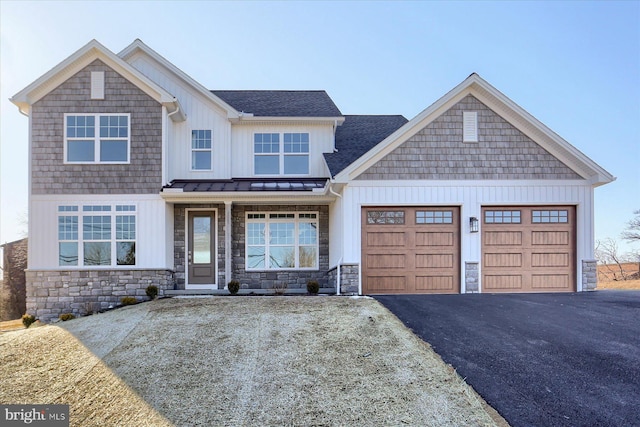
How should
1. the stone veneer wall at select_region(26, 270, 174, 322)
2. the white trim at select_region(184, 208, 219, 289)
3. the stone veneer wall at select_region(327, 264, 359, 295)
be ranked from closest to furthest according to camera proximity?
the stone veneer wall at select_region(327, 264, 359, 295) < the stone veneer wall at select_region(26, 270, 174, 322) < the white trim at select_region(184, 208, 219, 289)

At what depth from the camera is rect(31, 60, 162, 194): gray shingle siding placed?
1090 cm

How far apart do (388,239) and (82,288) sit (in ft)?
28.3

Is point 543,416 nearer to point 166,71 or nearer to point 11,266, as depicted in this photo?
point 166,71

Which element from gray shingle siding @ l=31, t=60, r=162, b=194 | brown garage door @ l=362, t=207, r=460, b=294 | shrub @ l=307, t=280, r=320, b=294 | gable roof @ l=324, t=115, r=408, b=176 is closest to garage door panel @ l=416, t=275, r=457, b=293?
brown garage door @ l=362, t=207, r=460, b=294

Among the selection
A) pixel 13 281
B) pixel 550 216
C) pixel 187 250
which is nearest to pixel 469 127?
pixel 550 216

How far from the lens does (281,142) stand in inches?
500

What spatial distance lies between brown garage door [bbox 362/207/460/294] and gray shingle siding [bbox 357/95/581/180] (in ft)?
3.80

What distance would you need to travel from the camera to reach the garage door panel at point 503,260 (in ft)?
33.5

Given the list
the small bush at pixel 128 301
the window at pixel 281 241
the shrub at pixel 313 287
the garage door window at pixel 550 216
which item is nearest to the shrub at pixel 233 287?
the window at pixel 281 241

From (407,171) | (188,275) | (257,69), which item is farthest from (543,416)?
(257,69)

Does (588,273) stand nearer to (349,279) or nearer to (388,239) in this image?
(388,239)

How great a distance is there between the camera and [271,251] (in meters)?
12.1

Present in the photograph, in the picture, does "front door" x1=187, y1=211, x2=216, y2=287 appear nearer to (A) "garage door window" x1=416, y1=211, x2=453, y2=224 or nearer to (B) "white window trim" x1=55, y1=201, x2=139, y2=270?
(B) "white window trim" x1=55, y1=201, x2=139, y2=270

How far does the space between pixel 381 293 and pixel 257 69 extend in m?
12.8
